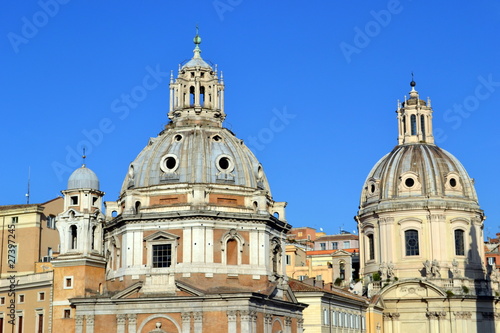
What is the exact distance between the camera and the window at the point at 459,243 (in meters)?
98.4

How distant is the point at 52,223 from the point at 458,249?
3957cm

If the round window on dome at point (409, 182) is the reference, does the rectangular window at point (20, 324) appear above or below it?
below

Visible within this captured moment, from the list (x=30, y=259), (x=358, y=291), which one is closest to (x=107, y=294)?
(x=30, y=259)

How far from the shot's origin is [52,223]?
8600 centimetres

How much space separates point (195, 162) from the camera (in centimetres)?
7312

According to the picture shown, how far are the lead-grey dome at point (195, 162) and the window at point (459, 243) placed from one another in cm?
2965

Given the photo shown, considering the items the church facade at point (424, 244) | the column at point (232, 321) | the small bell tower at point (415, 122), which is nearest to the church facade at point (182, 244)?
the column at point (232, 321)

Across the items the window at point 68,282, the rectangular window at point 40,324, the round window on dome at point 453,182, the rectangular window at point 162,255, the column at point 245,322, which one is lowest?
the column at point 245,322

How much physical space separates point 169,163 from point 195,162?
218 cm

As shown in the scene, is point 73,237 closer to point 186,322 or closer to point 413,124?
point 186,322

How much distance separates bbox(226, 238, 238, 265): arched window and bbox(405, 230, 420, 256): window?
103 ft

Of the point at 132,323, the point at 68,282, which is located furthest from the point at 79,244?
the point at 132,323

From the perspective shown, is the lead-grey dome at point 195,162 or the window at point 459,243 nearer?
the lead-grey dome at point 195,162

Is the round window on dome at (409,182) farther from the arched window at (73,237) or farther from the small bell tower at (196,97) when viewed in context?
the arched window at (73,237)
